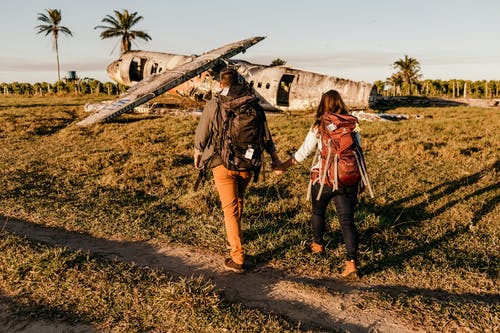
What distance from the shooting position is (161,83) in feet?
63.3

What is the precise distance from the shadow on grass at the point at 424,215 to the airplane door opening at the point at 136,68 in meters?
21.3

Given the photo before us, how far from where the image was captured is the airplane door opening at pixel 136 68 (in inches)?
1047

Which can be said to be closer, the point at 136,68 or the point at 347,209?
the point at 347,209

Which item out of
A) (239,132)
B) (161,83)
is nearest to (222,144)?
(239,132)

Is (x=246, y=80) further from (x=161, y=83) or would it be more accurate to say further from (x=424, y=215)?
(x=424, y=215)

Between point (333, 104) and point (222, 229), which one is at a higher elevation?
point (333, 104)

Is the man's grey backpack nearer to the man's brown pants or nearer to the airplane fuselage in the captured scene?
the man's brown pants

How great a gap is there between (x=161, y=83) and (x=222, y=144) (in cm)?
1480

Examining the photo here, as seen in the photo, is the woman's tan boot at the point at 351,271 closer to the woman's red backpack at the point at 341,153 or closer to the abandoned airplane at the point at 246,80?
the woman's red backpack at the point at 341,153

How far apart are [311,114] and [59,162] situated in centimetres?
1438

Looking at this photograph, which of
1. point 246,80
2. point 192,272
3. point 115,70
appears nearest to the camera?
point 192,272

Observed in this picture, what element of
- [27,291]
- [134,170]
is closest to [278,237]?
[27,291]

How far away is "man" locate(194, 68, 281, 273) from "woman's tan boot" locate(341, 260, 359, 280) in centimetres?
148

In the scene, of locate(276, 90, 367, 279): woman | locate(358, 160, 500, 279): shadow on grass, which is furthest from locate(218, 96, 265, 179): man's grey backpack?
A: locate(358, 160, 500, 279): shadow on grass
